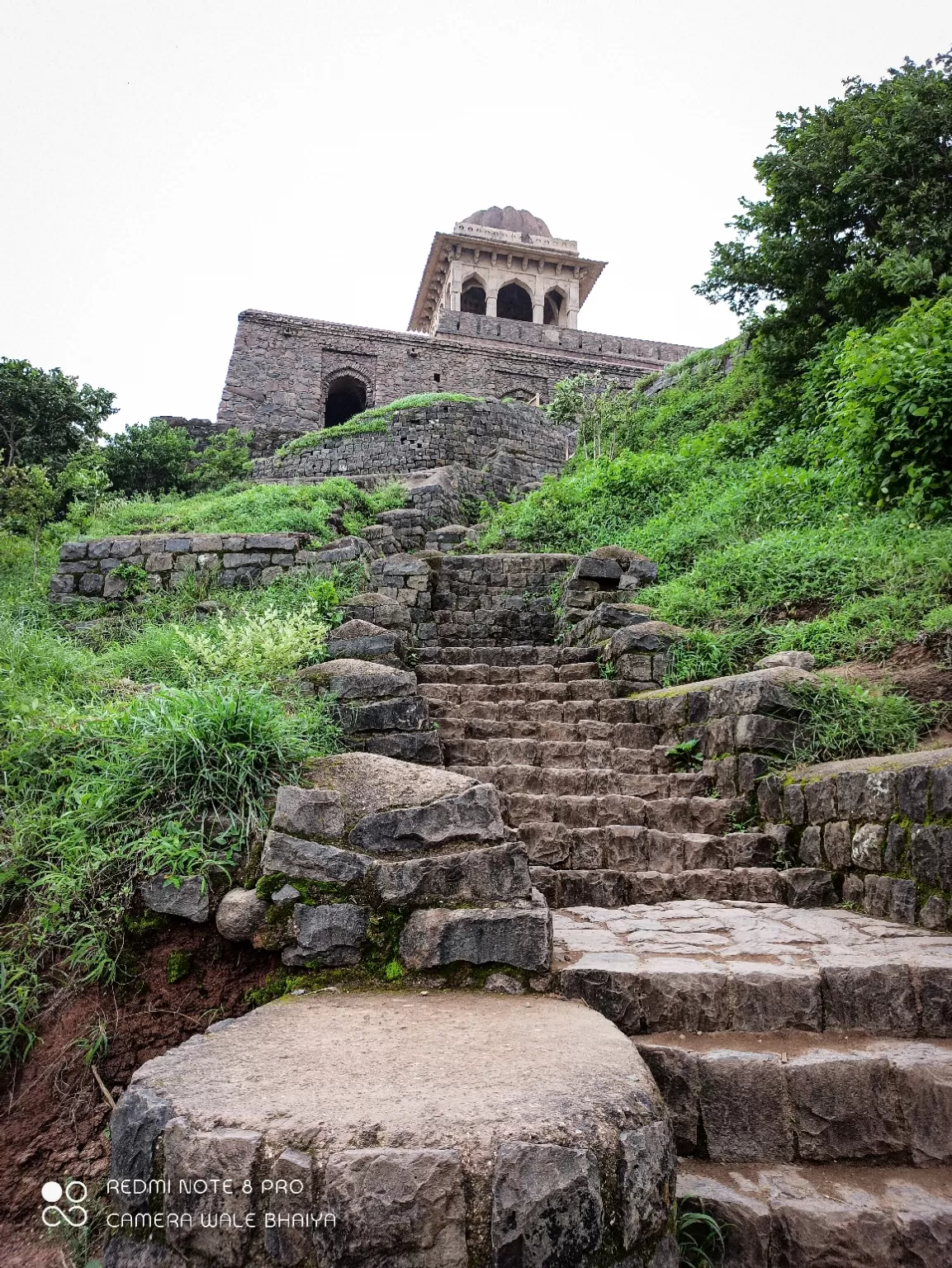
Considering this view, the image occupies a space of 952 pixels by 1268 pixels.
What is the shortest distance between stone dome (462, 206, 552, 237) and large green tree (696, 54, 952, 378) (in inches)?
924

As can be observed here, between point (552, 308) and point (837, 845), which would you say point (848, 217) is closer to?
point (837, 845)

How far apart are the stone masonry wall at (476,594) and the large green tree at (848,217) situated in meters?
4.88

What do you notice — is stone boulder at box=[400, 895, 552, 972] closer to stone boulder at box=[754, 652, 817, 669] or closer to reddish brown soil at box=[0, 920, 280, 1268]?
reddish brown soil at box=[0, 920, 280, 1268]

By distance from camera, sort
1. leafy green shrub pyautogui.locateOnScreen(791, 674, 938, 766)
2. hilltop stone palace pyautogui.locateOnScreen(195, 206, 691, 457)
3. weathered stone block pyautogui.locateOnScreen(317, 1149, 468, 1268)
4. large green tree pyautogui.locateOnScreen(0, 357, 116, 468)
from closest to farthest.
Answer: weathered stone block pyautogui.locateOnScreen(317, 1149, 468, 1268), leafy green shrub pyautogui.locateOnScreen(791, 674, 938, 766), large green tree pyautogui.locateOnScreen(0, 357, 116, 468), hilltop stone palace pyautogui.locateOnScreen(195, 206, 691, 457)

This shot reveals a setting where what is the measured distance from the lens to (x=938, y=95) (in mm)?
9422

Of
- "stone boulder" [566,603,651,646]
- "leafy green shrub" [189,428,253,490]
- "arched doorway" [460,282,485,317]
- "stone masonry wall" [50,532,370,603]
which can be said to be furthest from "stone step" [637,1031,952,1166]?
"arched doorway" [460,282,485,317]

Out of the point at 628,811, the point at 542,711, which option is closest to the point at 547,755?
the point at 542,711

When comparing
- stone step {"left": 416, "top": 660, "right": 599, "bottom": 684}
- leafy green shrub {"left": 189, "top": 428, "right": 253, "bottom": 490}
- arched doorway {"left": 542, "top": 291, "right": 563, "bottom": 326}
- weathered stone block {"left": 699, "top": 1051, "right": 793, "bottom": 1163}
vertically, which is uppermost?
arched doorway {"left": 542, "top": 291, "right": 563, "bottom": 326}

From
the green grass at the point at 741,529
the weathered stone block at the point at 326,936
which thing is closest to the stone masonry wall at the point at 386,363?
the green grass at the point at 741,529

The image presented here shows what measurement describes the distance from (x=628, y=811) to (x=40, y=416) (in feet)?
61.5

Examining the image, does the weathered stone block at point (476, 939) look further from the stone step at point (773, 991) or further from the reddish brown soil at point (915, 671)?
the reddish brown soil at point (915, 671)

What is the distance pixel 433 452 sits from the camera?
1636 cm

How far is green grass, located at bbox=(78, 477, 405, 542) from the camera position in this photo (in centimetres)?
1050

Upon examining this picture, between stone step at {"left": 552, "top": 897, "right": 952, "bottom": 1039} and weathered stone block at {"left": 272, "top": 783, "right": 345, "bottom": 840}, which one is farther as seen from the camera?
weathered stone block at {"left": 272, "top": 783, "right": 345, "bottom": 840}
